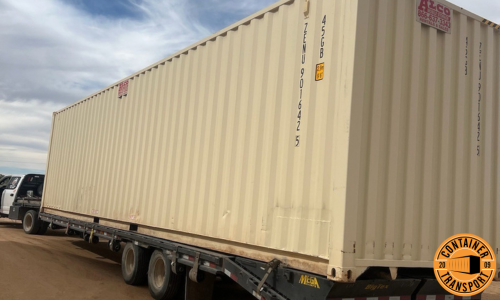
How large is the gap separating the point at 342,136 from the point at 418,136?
1.02 m

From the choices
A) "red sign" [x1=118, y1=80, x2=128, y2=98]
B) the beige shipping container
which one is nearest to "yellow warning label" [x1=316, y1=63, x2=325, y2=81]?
the beige shipping container

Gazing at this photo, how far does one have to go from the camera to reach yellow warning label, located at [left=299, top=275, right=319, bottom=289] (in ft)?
14.0

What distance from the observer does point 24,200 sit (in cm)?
Result: 1501

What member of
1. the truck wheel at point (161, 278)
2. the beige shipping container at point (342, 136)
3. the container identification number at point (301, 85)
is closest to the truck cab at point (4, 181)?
the truck wheel at point (161, 278)

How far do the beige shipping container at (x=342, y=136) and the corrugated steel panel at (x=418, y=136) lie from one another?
0.01 meters

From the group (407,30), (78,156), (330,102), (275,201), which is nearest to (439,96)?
(407,30)

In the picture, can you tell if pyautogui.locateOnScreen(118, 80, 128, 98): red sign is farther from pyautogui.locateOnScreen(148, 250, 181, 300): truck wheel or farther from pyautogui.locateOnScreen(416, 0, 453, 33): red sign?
pyautogui.locateOnScreen(416, 0, 453, 33): red sign

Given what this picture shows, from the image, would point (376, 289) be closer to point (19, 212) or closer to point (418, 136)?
point (418, 136)

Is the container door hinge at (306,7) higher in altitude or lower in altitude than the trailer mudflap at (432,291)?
higher

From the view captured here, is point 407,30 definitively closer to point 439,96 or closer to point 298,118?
point 439,96

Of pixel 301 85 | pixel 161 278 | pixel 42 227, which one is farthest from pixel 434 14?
pixel 42 227

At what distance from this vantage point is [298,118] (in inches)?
191

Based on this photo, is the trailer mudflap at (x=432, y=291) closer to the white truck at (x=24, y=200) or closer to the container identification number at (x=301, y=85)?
the container identification number at (x=301, y=85)

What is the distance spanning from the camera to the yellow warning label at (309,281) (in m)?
→ 4.27
